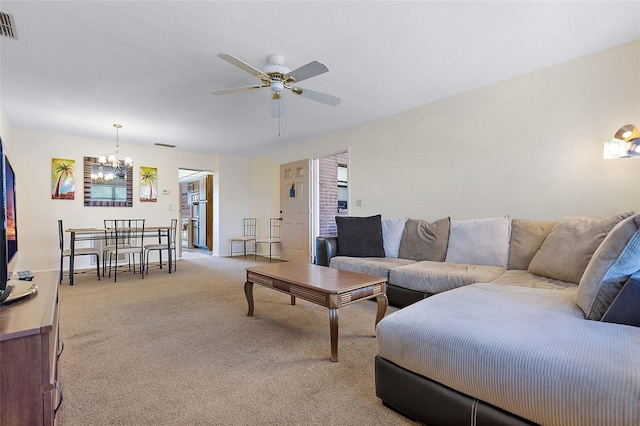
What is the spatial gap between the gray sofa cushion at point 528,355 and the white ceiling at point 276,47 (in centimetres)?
200

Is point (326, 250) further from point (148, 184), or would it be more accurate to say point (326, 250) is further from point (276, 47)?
point (148, 184)

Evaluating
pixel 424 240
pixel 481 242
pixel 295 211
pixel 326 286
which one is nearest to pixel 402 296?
pixel 424 240

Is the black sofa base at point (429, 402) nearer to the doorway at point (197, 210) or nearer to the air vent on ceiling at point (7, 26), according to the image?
the air vent on ceiling at point (7, 26)

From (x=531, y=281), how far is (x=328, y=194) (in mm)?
4230

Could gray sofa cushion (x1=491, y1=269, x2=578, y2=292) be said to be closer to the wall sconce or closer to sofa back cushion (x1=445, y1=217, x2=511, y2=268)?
sofa back cushion (x1=445, y1=217, x2=511, y2=268)

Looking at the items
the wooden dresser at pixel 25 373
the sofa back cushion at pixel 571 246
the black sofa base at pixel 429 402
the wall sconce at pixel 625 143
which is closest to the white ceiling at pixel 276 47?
the wall sconce at pixel 625 143

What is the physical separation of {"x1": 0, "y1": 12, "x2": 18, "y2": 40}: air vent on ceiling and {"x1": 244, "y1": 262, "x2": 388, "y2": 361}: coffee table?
2564 mm

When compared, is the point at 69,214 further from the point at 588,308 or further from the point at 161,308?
the point at 588,308

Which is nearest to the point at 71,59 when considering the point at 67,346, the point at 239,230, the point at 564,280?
the point at 67,346

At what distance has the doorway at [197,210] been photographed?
7793 millimetres

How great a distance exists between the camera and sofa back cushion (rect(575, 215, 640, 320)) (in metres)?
1.29

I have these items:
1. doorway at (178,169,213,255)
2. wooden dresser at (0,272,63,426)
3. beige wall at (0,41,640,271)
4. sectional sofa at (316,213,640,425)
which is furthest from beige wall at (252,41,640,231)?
doorway at (178,169,213,255)

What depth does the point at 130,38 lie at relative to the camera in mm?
2350

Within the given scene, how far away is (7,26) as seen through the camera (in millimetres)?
2189
